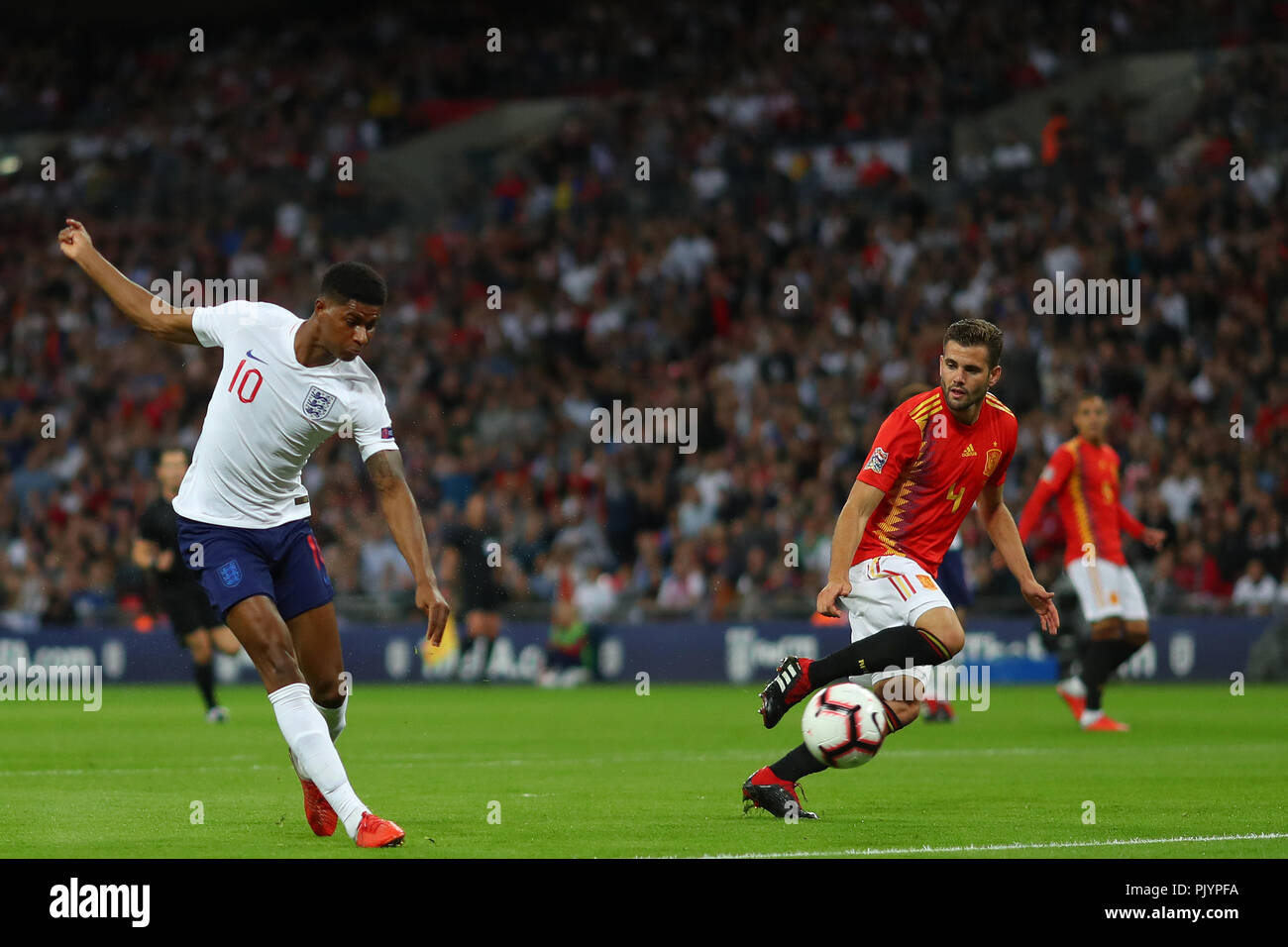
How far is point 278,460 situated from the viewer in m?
8.23

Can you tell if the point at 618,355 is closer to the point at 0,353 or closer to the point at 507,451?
the point at 507,451

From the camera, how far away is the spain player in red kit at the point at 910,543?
8.66 meters

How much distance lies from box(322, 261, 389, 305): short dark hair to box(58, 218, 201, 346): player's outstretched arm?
726 mm

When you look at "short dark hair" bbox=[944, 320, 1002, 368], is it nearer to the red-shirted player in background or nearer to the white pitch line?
the white pitch line

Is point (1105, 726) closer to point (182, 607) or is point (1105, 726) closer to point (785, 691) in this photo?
point (785, 691)

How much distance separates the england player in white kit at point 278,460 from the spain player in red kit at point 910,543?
6.51 feet

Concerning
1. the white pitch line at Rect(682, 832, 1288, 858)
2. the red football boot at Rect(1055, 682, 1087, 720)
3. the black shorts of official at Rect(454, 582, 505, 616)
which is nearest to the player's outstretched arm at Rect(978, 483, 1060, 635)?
the white pitch line at Rect(682, 832, 1288, 858)

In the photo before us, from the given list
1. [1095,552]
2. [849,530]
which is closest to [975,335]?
[849,530]

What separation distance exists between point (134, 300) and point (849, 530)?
11.0ft

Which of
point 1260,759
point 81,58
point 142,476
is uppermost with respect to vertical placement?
point 81,58

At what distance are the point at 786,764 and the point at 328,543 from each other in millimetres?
16384

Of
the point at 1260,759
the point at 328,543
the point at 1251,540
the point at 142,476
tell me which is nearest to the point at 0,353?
the point at 142,476

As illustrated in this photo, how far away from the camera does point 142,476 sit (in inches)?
1072

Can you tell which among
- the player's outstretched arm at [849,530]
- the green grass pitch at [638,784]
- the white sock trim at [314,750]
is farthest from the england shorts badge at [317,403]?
the player's outstretched arm at [849,530]
